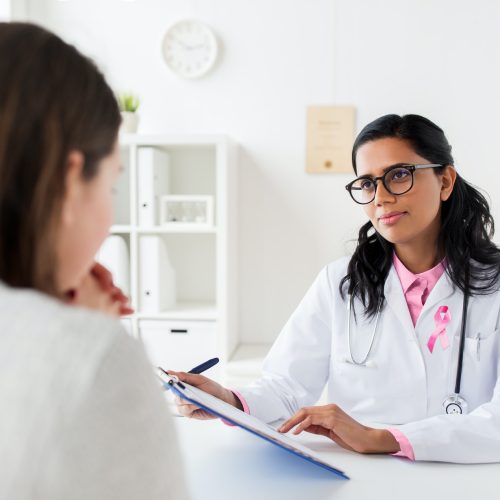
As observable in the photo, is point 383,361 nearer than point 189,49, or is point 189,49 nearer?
point 383,361

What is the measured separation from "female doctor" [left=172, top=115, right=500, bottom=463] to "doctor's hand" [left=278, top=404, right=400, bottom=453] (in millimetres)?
229

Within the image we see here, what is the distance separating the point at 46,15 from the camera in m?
3.02

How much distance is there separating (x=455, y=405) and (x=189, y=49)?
211 cm

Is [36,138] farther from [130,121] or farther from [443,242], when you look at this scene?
[130,121]

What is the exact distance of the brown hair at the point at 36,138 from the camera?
0.52 m

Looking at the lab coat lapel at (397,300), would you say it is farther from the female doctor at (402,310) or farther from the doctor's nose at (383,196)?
the doctor's nose at (383,196)

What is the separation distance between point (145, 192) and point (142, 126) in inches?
17.6

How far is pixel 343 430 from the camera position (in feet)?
3.72

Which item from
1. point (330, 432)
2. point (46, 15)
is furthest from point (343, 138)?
point (330, 432)

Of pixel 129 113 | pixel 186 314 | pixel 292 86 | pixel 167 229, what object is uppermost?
pixel 292 86

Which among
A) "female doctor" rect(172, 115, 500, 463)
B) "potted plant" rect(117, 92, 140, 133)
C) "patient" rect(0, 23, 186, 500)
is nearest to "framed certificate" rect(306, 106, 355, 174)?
"potted plant" rect(117, 92, 140, 133)

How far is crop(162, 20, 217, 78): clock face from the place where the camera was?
287 centimetres

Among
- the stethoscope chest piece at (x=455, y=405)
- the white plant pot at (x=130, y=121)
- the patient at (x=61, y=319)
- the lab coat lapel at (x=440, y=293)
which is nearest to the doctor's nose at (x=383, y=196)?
the lab coat lapel at (x=440, y=293)

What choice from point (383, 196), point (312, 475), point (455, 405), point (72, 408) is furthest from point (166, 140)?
point (72, 408)
